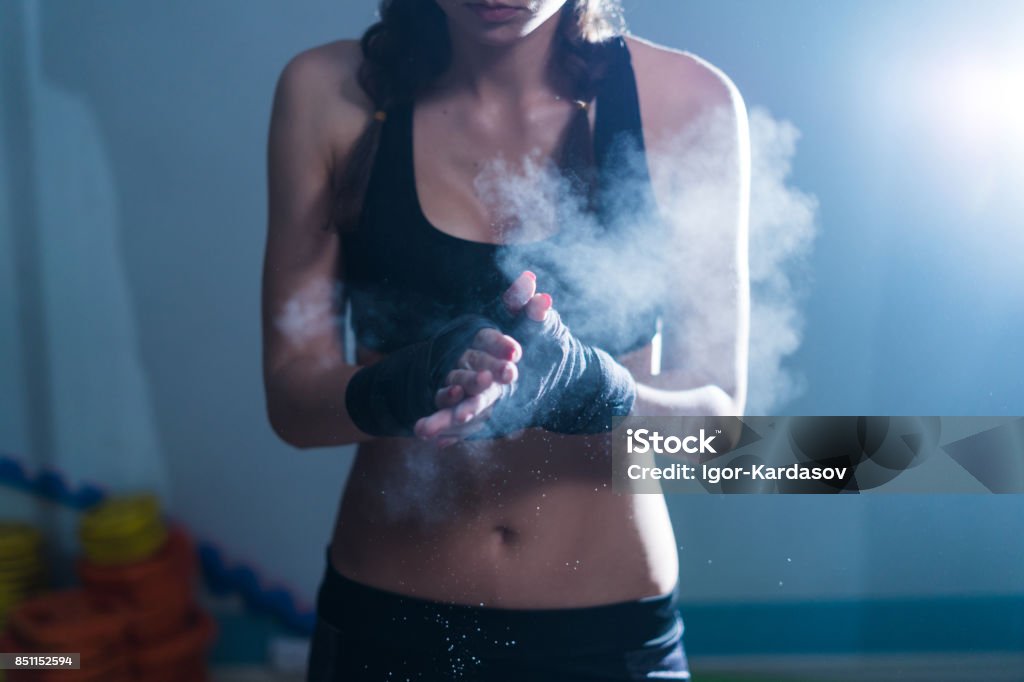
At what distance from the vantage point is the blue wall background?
115cm

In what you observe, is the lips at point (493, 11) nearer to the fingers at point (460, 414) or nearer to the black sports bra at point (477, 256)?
the black sports bra at point (477, 256)

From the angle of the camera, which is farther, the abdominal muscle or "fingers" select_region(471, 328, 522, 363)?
the abdominal muscle

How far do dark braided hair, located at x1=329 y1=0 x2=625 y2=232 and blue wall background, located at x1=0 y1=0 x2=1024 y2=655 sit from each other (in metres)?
0.05

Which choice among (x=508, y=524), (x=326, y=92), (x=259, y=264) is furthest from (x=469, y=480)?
(x=326, y=92)

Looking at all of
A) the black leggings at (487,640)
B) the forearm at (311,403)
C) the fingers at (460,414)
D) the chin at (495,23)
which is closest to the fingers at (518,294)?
the fingers at (460,414)

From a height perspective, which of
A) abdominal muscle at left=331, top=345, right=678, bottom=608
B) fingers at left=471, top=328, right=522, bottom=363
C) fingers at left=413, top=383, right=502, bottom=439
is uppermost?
fingers at left=471, top=328, right=522, bottom=363

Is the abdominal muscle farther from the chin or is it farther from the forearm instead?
the chin

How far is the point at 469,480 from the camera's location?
1.18 metres

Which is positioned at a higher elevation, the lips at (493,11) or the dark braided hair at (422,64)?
the lips at (493,11)

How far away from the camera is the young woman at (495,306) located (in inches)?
44.6

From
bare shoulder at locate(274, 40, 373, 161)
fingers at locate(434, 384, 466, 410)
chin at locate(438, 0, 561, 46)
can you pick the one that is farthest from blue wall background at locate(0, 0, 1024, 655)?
fingers at locate(434, 384, 466, 410)

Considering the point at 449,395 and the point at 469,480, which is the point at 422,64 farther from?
the point at 469,480

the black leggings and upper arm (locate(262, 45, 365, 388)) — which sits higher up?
upper arm (locate(262, 45, 365, 388))

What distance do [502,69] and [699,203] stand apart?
0.34 m
